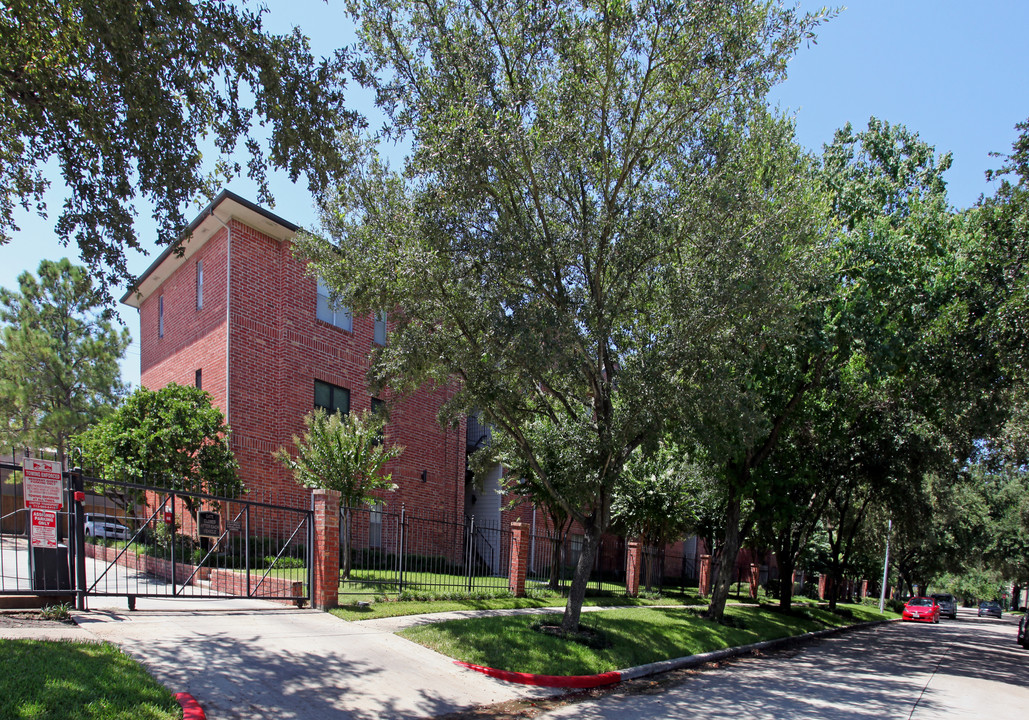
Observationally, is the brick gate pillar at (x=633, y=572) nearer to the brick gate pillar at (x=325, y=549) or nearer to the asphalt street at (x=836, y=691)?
the asphalt street at (x=836, y=691)

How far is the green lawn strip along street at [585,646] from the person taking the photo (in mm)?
9664

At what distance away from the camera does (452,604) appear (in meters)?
13.6

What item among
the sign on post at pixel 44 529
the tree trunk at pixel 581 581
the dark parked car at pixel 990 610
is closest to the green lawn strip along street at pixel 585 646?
the tree trunk at pixel 581 581

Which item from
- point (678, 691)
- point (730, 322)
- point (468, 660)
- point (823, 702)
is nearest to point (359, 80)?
point (730, 322)

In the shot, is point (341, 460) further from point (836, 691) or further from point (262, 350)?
point (836, 691)

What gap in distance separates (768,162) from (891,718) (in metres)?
8.92

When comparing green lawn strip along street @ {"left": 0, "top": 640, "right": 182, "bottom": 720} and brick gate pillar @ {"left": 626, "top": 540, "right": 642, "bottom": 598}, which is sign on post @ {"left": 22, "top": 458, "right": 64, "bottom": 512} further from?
brick gate pillar @ {"left": 626, "top": 540, "right": 642, "bottom": 598}

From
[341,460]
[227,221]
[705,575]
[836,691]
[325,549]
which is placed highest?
[227,221]

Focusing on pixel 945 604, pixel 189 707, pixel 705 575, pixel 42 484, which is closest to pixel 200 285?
pixel 42 484


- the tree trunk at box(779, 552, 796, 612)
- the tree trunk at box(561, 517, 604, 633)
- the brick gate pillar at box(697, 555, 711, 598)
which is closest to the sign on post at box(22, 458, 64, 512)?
the tree trunk at box(561, 517, 604, 633)

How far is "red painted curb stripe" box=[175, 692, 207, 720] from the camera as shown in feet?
18.8

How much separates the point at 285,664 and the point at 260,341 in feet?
41.7

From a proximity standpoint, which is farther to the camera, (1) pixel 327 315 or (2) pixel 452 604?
(1) pixel 327 315

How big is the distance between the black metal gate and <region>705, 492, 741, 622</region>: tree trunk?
10.0 metres
